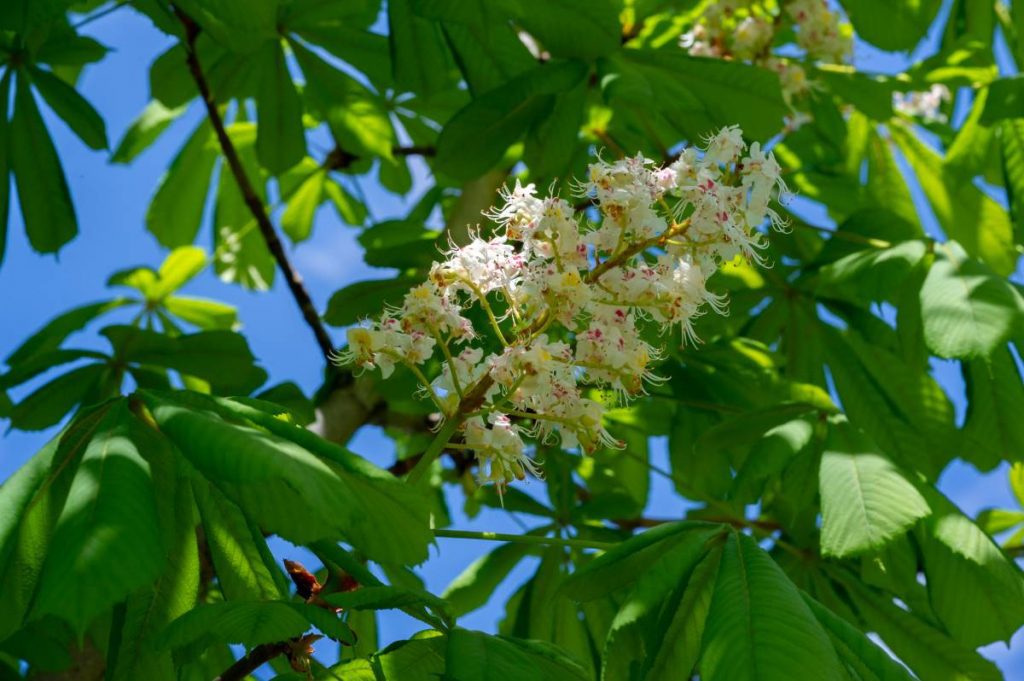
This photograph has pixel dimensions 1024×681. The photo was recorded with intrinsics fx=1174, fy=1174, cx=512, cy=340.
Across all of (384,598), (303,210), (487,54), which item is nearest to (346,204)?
(303,210)

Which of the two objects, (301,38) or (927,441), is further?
(301,38)

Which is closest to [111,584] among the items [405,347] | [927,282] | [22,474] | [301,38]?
[22,474]

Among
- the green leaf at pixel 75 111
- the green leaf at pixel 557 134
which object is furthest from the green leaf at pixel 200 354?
the green leaf at pixel 557 134

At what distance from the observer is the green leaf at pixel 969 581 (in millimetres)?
1553

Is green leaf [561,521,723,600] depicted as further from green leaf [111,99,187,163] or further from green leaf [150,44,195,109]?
green leaf [111,99,187,163]

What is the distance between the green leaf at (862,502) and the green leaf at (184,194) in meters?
1.98

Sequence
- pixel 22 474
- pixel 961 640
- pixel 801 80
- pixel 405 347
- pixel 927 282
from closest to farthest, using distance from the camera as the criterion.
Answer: pixel 22 474
pixel 405 347
pixel 961 640
pixel 927 282
pixel 801 80

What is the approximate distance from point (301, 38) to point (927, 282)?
1278 mm

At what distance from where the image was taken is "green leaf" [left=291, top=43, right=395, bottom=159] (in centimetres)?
243

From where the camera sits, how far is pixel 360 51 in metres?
2.27

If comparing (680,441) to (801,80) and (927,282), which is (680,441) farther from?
(801,80)

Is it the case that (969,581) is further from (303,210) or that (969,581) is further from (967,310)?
(303,210)

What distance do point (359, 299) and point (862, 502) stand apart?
104 cm

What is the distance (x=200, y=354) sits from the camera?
2217 mm
